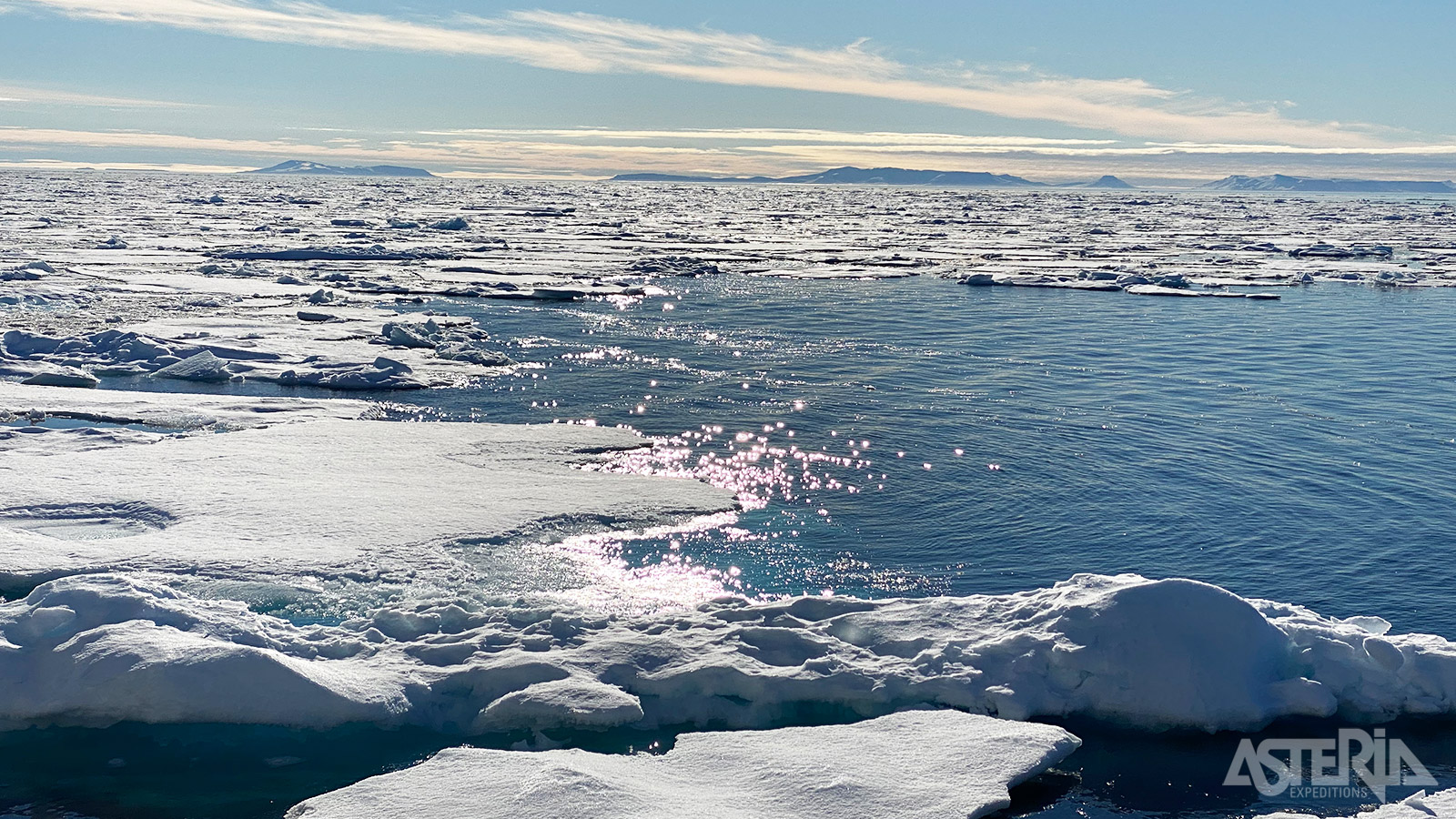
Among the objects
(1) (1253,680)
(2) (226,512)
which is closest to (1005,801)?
(1) (1253,680)

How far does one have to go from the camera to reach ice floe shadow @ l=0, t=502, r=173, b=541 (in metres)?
10.8

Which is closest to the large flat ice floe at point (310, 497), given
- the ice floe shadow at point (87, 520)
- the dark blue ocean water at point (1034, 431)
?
the ice floe shadow at point (87, 520)

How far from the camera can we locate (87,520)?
11.1 meters

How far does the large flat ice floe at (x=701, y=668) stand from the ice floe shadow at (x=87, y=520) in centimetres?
250

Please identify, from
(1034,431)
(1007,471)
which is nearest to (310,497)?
(1007,471)

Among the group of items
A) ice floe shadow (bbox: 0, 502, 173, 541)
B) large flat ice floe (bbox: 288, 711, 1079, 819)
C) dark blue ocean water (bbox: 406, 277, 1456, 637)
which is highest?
dark blue ocean water (bbox: 406, 277, 1456, 637)

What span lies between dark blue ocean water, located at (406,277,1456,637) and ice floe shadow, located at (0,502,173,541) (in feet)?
16.8

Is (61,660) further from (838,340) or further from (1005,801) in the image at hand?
(838,340)

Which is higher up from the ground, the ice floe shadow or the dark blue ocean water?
the dark blue ocean water

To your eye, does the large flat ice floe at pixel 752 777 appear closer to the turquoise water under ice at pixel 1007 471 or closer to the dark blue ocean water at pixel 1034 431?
the turquoise water under ice at pixel 1007 471

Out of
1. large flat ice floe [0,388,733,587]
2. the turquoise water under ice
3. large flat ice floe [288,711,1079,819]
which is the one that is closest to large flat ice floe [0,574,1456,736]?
the turquoise water under ice

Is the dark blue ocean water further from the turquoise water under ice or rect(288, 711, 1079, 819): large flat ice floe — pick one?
rect(288, 711, 1079, 819): large flat ice floe

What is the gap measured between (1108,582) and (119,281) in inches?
1189

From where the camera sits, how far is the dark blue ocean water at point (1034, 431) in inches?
433
